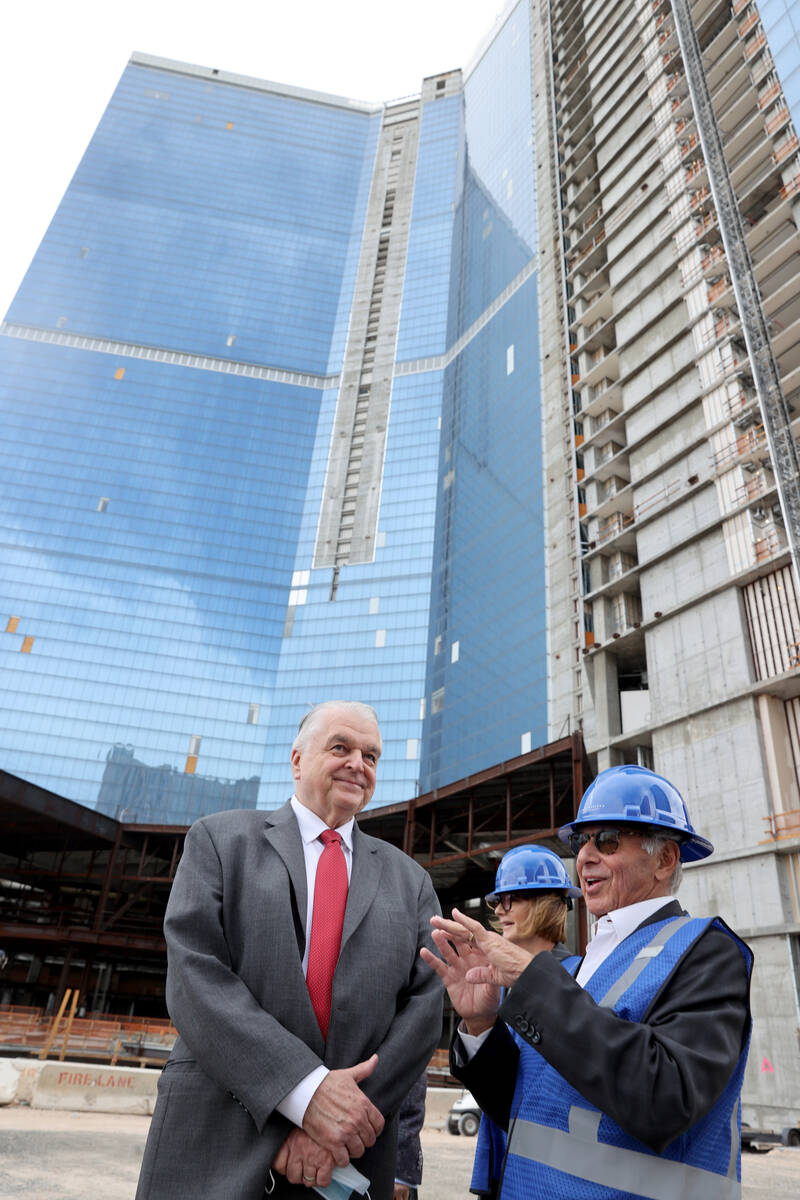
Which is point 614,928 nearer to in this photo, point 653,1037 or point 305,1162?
point 653,1037

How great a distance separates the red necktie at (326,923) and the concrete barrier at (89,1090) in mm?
12762

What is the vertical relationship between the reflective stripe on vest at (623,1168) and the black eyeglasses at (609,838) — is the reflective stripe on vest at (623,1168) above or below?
below

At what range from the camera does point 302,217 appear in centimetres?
11131

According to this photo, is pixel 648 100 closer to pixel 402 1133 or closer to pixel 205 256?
pixel 402 1133

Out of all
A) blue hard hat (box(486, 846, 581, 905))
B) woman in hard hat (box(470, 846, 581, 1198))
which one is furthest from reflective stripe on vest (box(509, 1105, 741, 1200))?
blue hard hat (box(486, 846, 581, 905))

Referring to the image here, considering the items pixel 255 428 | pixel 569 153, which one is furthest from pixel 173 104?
pixel 569 153

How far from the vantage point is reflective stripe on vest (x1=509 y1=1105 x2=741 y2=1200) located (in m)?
1.83

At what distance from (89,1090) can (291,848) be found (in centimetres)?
1315

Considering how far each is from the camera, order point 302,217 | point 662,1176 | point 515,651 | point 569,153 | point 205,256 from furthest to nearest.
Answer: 1. point 302,217
2. point 205,256
3. point 515,651
4. point 569,153
5. point 662,1176

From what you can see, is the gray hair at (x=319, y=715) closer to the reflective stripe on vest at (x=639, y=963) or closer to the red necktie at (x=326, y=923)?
the red necktie at (x=326, y=923)

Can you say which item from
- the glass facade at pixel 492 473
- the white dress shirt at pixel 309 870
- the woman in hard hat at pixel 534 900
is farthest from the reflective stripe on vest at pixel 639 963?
the glass facade at pixel 492 473

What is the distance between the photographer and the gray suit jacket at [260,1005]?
7.43 feet

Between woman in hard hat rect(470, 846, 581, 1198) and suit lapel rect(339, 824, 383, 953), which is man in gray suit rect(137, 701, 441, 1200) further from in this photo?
woman in hard hat rect(470, 846, 581, 1198)

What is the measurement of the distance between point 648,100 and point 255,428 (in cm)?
6487
